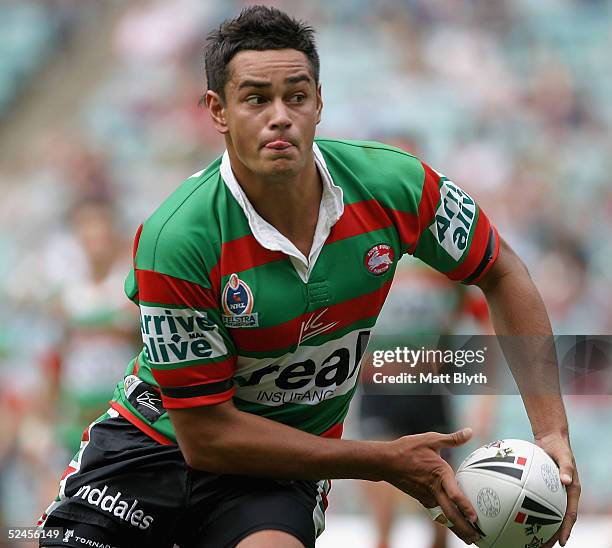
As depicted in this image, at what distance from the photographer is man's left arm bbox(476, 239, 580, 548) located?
3.05 metres

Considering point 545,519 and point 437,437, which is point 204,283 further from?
point 545,519

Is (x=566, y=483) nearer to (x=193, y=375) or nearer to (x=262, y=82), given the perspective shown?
(x=193, y=375)

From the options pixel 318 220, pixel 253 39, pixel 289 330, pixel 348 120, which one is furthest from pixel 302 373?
pixel 348 120

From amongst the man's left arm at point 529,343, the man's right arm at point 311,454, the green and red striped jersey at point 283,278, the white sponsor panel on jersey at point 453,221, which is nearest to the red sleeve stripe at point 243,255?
the green and red striped jersey at point 283,278

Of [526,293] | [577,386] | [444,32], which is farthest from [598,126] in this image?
[526,293]

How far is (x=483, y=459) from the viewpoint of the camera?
9.68 ft

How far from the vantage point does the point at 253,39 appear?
Answer: 2.74 meters

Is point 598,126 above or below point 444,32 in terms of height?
below

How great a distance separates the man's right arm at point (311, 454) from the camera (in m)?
2.78

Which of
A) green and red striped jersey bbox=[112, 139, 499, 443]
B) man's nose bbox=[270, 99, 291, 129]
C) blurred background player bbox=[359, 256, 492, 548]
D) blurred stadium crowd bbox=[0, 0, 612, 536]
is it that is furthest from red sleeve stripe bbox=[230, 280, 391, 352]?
blurred stadium crowd bbox=[0, 0, 612, 536]

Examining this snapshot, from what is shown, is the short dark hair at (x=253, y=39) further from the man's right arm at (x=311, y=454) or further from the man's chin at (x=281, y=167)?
the man's right arm at (x=311, y=454)

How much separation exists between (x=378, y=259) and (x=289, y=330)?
310mm

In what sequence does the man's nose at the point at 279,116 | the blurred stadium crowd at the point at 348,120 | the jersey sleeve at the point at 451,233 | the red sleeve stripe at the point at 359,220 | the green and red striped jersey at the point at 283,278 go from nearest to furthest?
1. the man's nose at the point at 279,116
2. the green and red striped jersey at the point at 283,278
3. the red sleeve stripe at the point at 359,220
4. the jersey sleeve at the point at 451,233
5. the blurred stadium crowd at the point at 348,120

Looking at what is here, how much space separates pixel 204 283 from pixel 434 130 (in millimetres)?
5560
